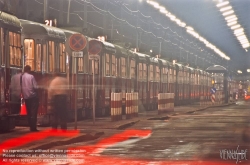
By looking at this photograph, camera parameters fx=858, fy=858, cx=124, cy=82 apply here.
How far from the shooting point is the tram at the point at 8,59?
21797mm

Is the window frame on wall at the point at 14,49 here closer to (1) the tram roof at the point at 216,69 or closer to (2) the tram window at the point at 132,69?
(2) the tram window at the point at 132,69

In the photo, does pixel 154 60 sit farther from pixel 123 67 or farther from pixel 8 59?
pixel 8 59

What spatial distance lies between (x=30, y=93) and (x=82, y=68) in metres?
8.46

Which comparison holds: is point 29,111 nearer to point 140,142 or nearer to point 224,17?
point 140,142

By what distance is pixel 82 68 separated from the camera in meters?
30.7

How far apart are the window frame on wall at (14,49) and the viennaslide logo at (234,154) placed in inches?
290

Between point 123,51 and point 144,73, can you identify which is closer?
point 123,51

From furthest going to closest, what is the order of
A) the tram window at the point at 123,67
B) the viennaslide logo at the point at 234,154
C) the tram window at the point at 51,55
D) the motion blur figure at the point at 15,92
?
1. the tram window at the point at 123,67
2. the tram window at the point at 51,55
3. the motion blur figure at the point at 15,92
4. the viennaslide logo at the point at 234,154

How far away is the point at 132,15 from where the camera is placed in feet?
154

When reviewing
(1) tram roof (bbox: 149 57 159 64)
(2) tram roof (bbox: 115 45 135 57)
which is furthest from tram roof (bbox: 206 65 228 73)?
(2) tram roof (bbox: 115 45 135 57)

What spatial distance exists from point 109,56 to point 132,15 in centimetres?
1248

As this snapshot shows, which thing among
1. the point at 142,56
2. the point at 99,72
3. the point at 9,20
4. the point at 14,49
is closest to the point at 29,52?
the point at 14,49

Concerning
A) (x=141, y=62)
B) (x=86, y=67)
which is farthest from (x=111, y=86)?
(x=141, y=62)

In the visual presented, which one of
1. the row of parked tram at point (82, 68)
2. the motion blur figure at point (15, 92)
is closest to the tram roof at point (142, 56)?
the row of parked tram at point (82, 68)
